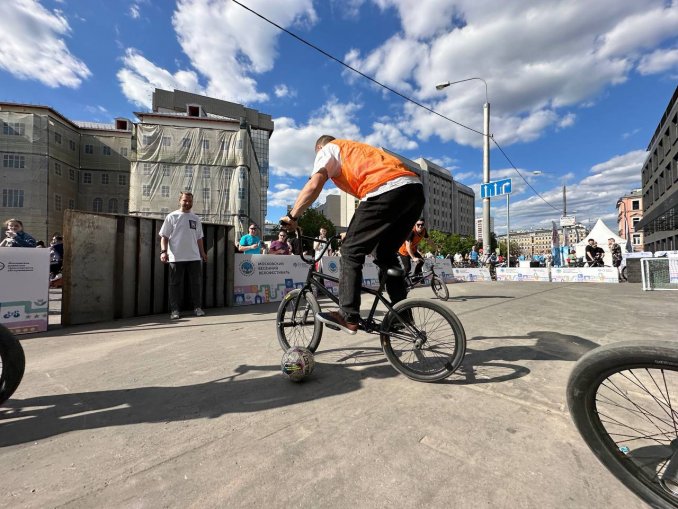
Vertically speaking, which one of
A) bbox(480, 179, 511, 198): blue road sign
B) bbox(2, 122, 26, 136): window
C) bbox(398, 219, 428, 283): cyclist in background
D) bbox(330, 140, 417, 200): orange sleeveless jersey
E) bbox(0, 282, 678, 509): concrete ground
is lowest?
bbox(0, 282, 678, 509): concrete ground

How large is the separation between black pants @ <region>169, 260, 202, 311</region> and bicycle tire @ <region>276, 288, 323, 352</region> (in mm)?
2933

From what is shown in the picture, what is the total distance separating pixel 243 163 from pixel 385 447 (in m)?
47.5

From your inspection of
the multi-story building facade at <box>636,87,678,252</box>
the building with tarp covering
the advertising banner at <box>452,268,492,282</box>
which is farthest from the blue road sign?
the building with tarp covering

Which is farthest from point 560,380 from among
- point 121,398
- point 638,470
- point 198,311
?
point 198,311

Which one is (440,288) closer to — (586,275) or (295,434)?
(295,434)

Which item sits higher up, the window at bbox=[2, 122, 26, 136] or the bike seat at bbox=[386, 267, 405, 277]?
the window at bbox=[2, 122, 26, 136]

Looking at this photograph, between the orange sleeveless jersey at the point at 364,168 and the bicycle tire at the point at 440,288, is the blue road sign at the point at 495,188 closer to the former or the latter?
the bicycle tire at the point at 440,288

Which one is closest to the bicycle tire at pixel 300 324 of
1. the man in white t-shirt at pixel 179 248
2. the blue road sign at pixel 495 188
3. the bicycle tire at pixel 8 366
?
the bicycle tire at pixel 8 366

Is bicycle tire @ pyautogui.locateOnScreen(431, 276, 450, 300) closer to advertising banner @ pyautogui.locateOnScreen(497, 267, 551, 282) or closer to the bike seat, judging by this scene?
the bike seat

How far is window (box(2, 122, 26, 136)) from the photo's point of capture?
137ft

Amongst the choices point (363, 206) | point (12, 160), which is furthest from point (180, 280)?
→ point (12, 160)

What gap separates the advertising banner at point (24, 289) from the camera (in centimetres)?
414

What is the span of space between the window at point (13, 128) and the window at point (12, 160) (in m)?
2.71

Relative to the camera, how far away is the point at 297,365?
2.33m
